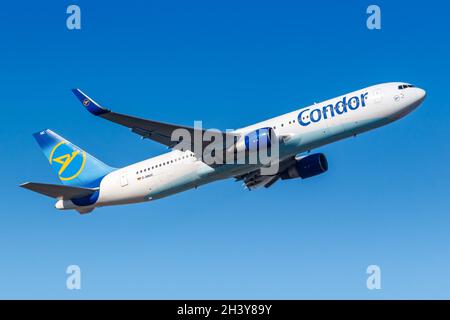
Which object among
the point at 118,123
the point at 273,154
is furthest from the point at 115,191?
the point at 273,154

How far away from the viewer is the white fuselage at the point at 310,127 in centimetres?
4372

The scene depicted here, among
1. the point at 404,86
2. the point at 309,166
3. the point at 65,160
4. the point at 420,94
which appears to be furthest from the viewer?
the point at 65,160

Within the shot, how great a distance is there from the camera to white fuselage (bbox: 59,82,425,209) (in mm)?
43719

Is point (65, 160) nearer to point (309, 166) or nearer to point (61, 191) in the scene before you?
point (61, 191)

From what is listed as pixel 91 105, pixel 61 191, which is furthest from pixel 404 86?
pixel 61 191

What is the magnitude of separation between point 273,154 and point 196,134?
5.02 m

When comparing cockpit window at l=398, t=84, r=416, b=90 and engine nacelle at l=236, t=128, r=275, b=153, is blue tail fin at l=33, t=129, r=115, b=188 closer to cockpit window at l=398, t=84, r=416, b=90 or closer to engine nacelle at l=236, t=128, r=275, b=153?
engine nacelle at l=236, t=128, r=275, b=153

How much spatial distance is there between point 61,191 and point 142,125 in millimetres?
8763

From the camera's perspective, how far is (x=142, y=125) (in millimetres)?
43625

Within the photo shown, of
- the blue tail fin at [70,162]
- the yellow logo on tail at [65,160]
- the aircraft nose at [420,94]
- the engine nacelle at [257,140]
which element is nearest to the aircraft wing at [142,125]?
the engine nacelle at [257,140]

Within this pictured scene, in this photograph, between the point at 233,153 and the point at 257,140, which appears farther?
the point at 233,153

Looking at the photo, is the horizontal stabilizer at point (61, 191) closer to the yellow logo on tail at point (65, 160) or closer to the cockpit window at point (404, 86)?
the yellow logo on tail at point (65, 160)

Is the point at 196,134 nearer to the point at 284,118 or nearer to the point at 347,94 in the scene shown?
the point at 284,118

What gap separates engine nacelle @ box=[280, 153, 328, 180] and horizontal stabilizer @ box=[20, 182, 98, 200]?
13874 mm
